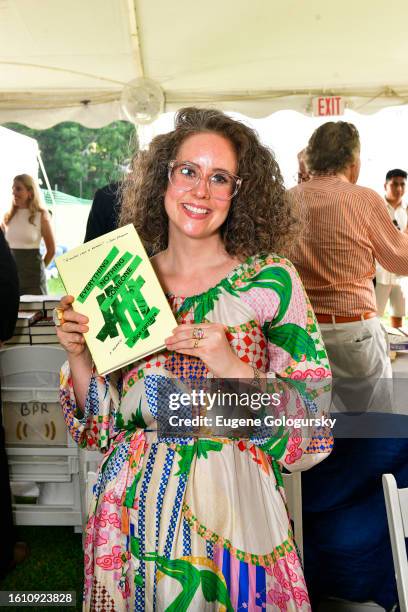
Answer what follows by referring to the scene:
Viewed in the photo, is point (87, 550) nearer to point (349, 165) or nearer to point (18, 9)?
point (349, 165)

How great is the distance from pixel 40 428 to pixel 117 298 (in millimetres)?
1747

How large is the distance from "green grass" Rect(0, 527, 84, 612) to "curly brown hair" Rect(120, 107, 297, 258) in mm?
1692

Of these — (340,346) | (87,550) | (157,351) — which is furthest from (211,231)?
(340,346)

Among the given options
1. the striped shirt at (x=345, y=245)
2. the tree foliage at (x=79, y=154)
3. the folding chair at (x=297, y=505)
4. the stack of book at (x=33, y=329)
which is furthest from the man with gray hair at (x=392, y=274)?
the tree foliage at (x=79, y=154)

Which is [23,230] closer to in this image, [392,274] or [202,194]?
[392,274]

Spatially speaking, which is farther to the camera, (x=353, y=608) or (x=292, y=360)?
(x=353, y=608)

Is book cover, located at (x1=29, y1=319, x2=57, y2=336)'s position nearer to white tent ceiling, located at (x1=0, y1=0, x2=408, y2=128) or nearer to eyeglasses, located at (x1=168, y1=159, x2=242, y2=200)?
eyeglasses, located at (x1=168, y1=159, x2=242, y2=200)

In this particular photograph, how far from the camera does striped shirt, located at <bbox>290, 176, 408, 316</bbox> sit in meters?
2.61

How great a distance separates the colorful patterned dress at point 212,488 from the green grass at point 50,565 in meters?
1.43

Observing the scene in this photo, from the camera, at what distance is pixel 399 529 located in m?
1.20

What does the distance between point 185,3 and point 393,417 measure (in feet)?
10.8

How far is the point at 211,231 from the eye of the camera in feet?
4.24

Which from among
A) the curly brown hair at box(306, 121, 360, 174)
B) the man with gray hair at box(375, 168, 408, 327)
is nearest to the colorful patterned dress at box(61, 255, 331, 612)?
the curly brown hair at box(306, 121, 360, 174)

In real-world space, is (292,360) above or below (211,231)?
below
